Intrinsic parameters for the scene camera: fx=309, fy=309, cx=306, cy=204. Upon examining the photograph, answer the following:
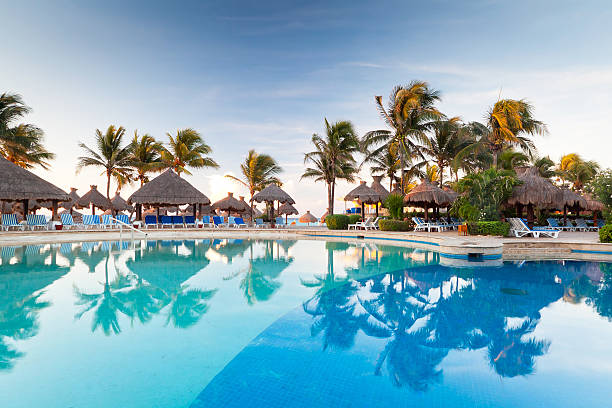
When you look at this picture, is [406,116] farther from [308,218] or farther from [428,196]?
[308,218]

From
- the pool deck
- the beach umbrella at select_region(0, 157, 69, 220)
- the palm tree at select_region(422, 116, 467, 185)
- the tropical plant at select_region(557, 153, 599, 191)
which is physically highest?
the palm tree at select_region(422, 116, 467, 185)

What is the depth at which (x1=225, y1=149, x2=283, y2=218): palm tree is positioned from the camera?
25938mm

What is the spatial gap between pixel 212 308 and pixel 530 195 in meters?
14.9

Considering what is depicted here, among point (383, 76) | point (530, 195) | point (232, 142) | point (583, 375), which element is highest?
point (383, 76)

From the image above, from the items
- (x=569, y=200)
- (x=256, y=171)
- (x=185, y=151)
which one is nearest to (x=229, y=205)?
(x=256, y=171)

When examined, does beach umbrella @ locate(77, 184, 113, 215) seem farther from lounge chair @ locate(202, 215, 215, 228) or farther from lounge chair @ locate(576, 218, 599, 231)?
lounge chair @ locate(576, 218, 599, 231)

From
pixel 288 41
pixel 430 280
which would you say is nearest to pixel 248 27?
pixel 288 41

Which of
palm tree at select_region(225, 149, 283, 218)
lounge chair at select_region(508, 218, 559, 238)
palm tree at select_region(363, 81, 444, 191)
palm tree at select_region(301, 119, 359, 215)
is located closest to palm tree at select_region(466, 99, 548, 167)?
palm tree at select_region(363, 81, 444, 191)

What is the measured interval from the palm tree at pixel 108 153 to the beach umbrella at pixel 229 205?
717 cm

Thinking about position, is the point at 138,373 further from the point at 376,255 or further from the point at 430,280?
the point at 376,255

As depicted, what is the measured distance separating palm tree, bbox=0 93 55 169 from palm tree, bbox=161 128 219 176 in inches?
299

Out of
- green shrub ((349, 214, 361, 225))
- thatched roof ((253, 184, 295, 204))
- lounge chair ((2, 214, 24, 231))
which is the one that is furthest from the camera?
thatched roof ((253, 184, 295, 204))

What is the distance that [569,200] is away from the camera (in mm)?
15117

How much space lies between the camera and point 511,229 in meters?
13.0
